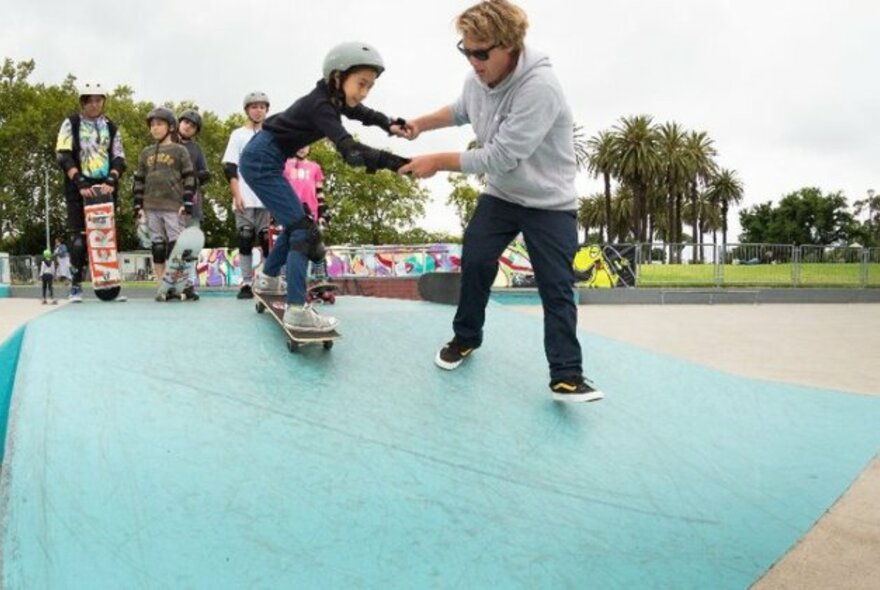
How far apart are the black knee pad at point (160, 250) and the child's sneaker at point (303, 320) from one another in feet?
10.6

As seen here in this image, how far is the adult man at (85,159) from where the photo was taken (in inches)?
262

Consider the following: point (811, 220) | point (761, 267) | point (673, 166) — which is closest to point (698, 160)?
point (673, 166)

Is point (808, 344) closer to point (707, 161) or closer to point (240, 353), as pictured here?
point (240, 353)

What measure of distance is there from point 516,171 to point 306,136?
1.29m

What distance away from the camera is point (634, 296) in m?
24.7

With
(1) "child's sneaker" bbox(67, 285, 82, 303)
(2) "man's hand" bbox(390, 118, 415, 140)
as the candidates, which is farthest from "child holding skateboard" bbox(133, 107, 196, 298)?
(2) "man's hand" bbox(390, 118, 415, 140)

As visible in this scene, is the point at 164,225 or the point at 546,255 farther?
the point at 164,225

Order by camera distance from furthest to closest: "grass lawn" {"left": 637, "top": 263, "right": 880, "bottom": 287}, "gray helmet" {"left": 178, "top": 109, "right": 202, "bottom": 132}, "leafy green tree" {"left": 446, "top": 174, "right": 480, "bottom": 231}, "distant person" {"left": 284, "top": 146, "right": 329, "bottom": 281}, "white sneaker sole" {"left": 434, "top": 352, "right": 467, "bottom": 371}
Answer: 1. "leafy green tree" {"left": 446, "top": 174, "right": 480, "bottom": 231}
2. "grass lawn" {"left": 637, "top": 263, "right": 880, "bottom": 287}
3. "gray helmet" {"left": 178, "top": 109, "right": 202, "bottom": 132}
4. "distant person" {"left": 284, "top": 146, "right": 329, "bottom": 281}
5. "white sneaker sole" {"left": 434, "top": 352, "right": 467, "bottom": 371}

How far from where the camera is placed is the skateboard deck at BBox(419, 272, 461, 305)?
21.7 feet

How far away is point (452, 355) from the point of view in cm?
411

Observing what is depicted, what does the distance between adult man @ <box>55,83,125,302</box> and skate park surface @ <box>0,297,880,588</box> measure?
7.72 feet

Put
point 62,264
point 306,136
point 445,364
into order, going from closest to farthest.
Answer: point 445,364 < point 306,136 < point 62,264

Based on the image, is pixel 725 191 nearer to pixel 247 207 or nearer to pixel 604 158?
pixel 604 158

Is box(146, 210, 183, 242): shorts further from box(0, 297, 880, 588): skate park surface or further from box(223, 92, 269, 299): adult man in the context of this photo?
box(0, 297, 880, 588): skate park surface
